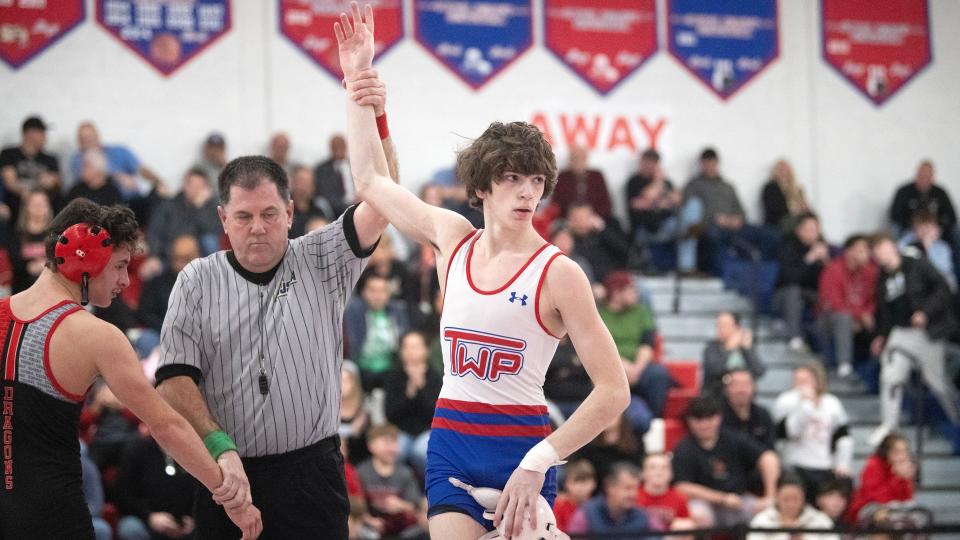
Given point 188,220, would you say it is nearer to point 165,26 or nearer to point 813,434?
point 165,26

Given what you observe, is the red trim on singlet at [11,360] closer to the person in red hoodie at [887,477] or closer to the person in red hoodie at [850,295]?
the person in red hoodie at [887,477]

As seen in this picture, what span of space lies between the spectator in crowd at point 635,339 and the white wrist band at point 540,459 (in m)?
6.34

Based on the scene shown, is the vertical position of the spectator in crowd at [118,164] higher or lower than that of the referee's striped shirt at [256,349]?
higher

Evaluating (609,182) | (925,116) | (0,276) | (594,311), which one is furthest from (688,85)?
(594,311)

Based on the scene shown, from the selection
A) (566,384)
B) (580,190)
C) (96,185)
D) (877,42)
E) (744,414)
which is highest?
(877,42)

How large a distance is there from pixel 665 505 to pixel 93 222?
18.5 feet

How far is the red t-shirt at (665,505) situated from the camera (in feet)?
28.2

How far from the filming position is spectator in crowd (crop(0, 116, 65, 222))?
11328mm

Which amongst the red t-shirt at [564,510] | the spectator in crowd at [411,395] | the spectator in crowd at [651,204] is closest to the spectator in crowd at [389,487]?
the spectator in crowd at [411,395]

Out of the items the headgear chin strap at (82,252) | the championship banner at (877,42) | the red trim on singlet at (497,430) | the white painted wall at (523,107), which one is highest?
the championship banner at (877,42)

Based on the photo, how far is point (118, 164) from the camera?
12.6m

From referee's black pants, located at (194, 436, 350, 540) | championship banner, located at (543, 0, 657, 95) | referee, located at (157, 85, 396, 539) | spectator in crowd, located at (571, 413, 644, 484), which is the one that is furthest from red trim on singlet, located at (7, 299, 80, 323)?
championship banner, located at (543, 0, 657, 95)

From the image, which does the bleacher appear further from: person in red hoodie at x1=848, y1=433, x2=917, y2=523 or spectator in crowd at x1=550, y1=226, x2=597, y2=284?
person in red hoodie at x1=848, y1=433, x2=917, y2=523

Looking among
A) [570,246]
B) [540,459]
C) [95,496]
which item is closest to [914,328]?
[570,246]
